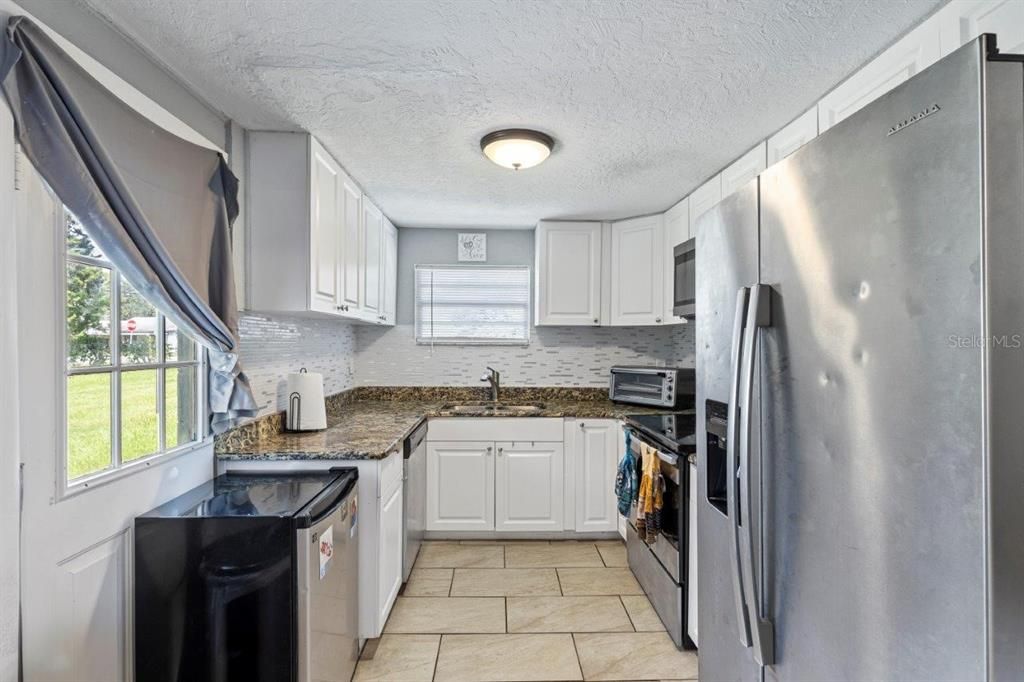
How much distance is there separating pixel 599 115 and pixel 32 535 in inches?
82.5

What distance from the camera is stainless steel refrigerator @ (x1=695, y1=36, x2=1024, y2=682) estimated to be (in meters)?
0.61

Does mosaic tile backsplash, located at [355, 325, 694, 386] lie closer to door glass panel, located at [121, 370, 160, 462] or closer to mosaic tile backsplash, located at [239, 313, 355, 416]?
mosaic tile backsplash, located at [239, 313, 355, 416]

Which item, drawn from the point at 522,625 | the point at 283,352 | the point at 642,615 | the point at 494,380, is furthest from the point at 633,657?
the point at 283,352

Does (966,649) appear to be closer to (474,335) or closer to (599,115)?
(599,115)

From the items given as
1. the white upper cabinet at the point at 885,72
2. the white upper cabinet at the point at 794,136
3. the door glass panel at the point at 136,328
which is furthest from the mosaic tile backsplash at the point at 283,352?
the white upper cabinet at the point at 885,72

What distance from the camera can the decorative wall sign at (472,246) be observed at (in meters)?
3.79

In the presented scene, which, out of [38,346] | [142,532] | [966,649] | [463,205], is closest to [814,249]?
[966,649]

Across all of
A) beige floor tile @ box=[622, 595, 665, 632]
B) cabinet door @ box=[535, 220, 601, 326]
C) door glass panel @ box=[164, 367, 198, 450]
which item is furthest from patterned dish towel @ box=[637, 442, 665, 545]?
door glass panel @ box=[164, 367, 198, 450]

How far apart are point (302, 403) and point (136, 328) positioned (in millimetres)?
970

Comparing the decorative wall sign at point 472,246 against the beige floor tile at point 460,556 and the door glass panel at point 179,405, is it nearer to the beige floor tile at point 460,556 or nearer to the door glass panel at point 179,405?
the beige floor tile at point 460,556

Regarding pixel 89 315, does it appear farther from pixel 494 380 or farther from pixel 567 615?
pixel 494 380

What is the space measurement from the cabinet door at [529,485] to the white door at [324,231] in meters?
1.48

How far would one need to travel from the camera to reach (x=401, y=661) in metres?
2.02

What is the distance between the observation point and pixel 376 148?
221 centimetres
